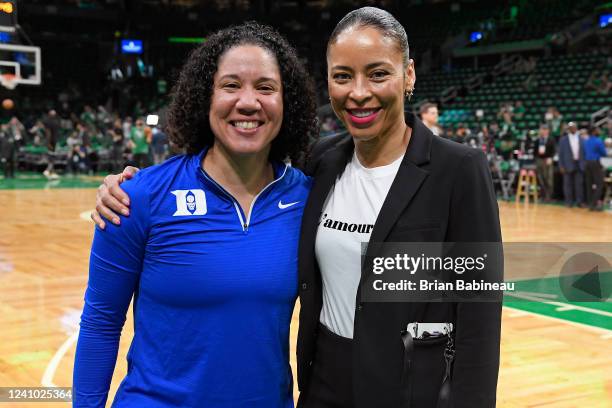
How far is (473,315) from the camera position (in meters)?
1.55

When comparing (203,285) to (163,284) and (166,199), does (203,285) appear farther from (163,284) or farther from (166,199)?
(166,199)

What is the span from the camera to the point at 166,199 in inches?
61.9

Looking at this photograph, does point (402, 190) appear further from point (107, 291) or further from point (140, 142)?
point (140, 142)

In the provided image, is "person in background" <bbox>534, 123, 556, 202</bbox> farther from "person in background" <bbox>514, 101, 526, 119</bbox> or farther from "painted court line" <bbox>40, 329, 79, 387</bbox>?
"painted court line" <bbox>40, 329, 79, 387</bbox>

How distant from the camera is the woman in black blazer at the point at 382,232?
61.1 inches

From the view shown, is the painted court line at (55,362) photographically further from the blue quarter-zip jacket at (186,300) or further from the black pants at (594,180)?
the black pants at (594,180)

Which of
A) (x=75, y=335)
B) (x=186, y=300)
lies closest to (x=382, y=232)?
(x=186, y=300)

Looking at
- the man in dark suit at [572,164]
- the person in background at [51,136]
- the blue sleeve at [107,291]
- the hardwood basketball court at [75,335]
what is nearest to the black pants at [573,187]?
the man in dark suit at [572,164]

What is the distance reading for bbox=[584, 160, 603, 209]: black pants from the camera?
1205 centimetres

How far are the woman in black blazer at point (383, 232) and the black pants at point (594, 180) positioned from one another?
11.2 metres

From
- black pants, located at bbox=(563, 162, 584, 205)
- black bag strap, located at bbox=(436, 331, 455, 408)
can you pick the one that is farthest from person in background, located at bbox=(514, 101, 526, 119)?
black bag strap, located at bbox=(436, 331, 455, 408)

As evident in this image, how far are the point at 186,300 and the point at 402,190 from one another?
532mm

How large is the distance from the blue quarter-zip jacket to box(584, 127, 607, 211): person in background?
11.5 m

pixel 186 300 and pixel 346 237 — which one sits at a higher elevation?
pixel 346 237
